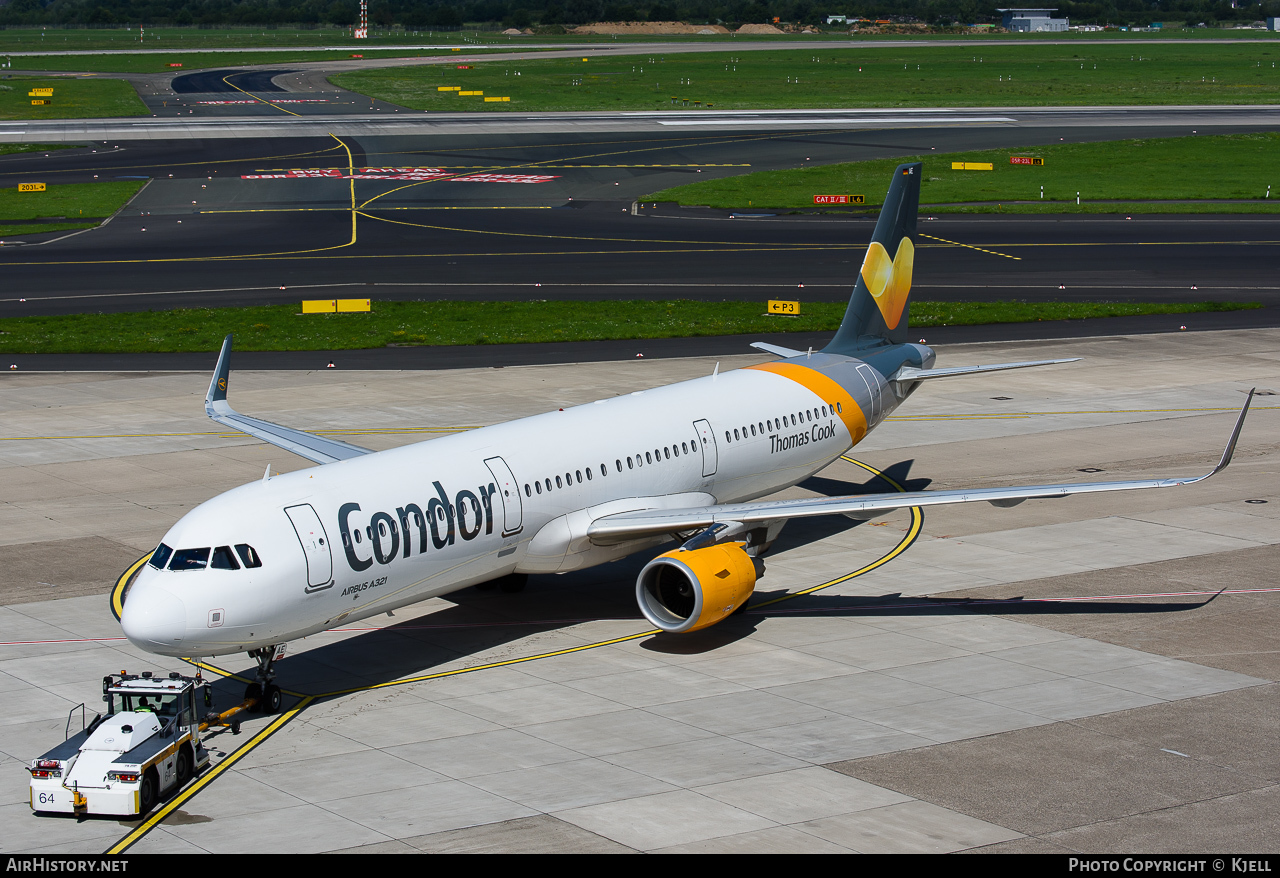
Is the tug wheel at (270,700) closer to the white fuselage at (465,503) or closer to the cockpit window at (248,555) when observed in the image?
the white fuselage at (465,503)

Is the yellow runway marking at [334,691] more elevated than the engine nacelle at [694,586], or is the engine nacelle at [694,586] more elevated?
the engine nacelle at [694,586]

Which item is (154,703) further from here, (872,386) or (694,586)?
(872,386)

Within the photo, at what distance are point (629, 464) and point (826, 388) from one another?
7.96 meters

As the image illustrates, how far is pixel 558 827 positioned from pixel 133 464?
27122 millimetres

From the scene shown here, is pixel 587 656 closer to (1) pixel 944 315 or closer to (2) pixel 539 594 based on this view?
(2) pixel 539 594

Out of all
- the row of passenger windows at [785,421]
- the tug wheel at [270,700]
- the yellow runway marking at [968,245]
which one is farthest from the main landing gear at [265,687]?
the yellow runway marking at [968,245]

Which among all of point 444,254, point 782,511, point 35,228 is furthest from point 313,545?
point 35,228

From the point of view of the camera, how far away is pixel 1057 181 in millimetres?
104312

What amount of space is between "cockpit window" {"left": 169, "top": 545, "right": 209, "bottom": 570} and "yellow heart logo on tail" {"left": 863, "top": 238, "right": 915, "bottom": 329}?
22.0 metres

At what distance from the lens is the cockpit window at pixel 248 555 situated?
24625 mm

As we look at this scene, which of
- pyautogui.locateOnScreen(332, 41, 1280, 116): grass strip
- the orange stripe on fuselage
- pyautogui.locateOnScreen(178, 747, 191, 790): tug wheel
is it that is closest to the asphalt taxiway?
the orange stripe on fuselage

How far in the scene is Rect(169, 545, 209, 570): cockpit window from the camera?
2448cm

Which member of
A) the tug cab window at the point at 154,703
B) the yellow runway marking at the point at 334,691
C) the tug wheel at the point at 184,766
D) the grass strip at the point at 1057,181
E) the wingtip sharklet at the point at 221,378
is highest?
the grass strip at the point at 1057,181

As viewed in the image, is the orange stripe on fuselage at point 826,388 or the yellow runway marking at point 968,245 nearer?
the orange stripe on fuselage at point 826,388
